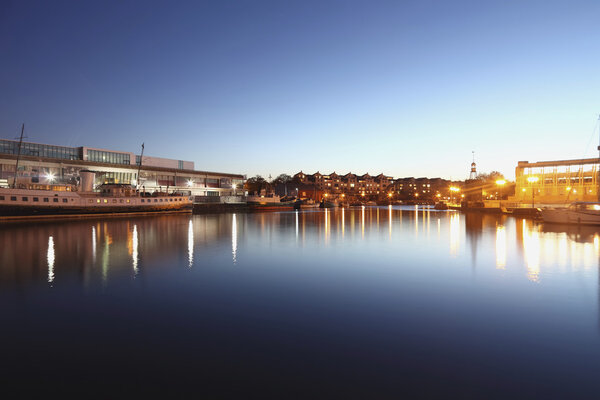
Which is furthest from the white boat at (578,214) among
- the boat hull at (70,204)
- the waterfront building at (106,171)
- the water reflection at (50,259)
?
the waterfront building at (106,171)

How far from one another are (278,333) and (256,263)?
6.81m

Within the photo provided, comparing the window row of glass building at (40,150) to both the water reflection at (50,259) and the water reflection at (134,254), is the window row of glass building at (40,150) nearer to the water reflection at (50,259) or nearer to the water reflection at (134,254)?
the water reflection at (50,259)

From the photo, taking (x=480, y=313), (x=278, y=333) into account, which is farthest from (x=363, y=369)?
(x=480, y=313)

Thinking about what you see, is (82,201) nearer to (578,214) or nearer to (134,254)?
(134,254)

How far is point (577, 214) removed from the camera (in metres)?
28.1

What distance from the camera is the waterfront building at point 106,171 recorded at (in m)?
47.6

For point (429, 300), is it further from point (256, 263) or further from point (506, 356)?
point (256, 263)

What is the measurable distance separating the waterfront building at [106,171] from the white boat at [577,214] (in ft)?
186

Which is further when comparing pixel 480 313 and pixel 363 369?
pixel 480 313

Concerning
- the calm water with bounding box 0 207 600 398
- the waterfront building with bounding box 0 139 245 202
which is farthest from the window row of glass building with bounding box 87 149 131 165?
the calm water with bounding box 0 207 600 398

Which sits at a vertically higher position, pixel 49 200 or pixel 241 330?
pixel 49 200

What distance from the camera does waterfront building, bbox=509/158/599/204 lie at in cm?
5816

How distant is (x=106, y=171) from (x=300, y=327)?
6299cm

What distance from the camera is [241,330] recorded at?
19.0 ft
